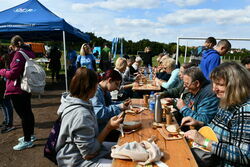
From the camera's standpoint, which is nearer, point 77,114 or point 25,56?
point 77,114

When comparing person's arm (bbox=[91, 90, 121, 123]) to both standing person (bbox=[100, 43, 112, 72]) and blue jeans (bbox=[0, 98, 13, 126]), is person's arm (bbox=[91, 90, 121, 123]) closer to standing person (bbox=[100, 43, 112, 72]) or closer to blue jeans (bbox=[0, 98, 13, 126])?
blue jeans (bbox=[0, 98, 13, 126])

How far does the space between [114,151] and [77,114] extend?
0.43 m

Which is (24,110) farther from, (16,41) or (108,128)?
(108,128)

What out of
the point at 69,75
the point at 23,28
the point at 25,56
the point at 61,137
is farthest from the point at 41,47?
the point at 61,137

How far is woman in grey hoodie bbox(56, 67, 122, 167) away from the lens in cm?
151

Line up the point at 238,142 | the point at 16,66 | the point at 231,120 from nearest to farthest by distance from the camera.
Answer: the point at 238,142 → the point at 231,120 → the point at 16,66

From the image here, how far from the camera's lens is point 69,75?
34.3 feet

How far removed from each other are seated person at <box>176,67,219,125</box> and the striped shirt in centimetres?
58

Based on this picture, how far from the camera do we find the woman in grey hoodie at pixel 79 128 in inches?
59.4

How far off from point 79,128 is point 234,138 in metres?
1.22

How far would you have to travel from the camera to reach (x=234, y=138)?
1404 mm

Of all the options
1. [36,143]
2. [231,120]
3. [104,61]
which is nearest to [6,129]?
[36,143]

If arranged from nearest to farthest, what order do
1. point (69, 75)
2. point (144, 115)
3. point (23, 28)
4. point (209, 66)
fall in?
Answer: point (144, 115)
point (209, 66)
point (23, 28)
point (69, 75)

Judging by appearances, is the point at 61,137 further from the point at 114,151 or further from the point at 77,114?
the point at 114,151
